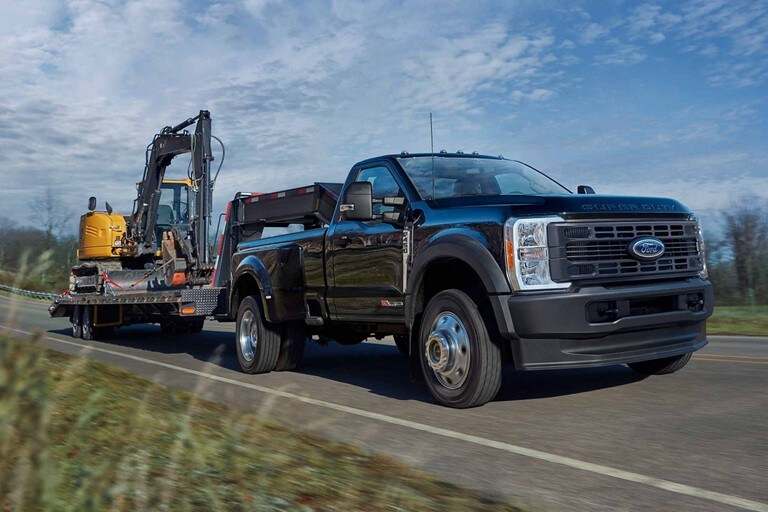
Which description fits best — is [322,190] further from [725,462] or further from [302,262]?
[725,462]

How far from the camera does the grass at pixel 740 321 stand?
48.5 ft

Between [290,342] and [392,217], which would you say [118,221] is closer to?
[290,342]

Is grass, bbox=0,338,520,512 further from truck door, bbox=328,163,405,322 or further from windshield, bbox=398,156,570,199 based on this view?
windshield, bbox=398,156,570,199

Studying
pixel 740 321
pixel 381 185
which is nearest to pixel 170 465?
pixel 381 185

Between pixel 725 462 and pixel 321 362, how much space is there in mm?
6991

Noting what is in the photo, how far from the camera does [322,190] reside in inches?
395

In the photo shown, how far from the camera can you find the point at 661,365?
7969 mm

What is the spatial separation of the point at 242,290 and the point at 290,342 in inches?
51.0

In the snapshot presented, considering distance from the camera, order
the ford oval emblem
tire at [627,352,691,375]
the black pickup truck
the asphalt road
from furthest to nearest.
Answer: tire at [627,352,691,375]
the ford oval emblem
the black pickup truck
the asphalt road

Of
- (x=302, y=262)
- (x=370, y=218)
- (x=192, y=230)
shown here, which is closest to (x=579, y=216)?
(x=370, y=218)

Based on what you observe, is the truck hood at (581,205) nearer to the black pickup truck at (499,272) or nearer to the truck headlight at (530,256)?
the black pickup truck at (499,272)

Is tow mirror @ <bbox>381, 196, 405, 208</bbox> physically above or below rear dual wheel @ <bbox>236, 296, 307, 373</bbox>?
above

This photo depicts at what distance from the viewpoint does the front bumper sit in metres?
6.19

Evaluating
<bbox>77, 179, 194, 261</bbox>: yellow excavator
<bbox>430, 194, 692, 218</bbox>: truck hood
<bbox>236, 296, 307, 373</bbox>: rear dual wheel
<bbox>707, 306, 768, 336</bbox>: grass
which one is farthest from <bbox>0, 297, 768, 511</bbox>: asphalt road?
<bbox>77, 179, 194, 261</bbox>: yellow excavator
